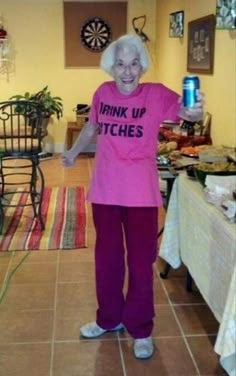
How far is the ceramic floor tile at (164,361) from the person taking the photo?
6.79ft

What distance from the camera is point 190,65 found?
4.50 meters

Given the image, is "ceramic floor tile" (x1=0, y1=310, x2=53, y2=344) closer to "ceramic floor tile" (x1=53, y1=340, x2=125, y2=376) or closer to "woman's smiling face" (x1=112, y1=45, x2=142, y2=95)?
"ceramic floor tile" (x1=53, y1=340, x2=125, y2=376)

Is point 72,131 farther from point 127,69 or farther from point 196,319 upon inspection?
point 127,69

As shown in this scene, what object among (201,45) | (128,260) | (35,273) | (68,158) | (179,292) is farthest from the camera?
(201,45)

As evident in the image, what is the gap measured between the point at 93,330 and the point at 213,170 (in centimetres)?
98

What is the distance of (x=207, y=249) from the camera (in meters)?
2.19

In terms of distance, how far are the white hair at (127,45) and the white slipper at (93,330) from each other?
1.20 meters

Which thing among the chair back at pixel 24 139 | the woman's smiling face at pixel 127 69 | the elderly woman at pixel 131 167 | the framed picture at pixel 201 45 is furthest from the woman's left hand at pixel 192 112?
the framed picture at pixel 201 45

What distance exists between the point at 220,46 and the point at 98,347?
2.41m

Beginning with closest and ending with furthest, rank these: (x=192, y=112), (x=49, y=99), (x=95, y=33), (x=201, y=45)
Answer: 1. (x=192, y=112)
2. (x=201, y=45)
3. (x=49, y=99)
4. (x=95, y=33)

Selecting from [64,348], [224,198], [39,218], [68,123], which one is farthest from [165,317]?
[68,123]

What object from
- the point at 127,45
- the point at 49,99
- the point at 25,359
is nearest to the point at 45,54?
the point at 49,99

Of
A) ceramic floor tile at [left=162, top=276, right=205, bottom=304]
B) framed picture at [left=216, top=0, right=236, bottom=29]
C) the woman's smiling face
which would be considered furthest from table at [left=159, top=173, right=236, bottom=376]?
framed picture at [left=216, top=0, right=236, bottom=29]

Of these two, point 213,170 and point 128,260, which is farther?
point 213,170
